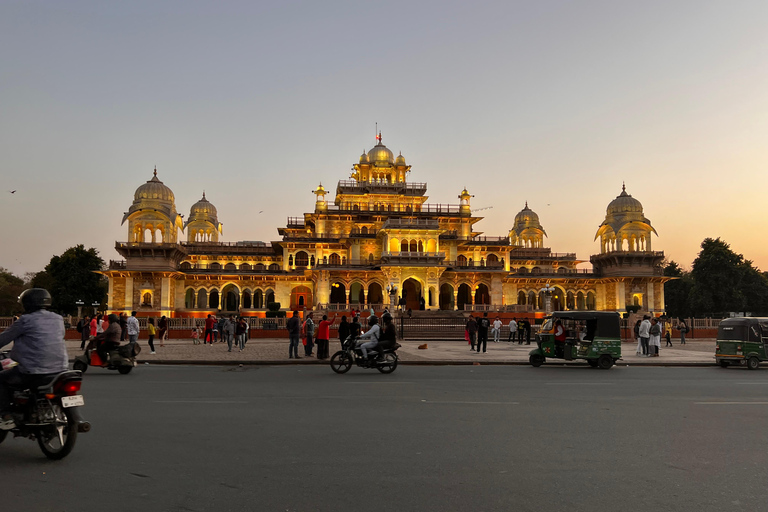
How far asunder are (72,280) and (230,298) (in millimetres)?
18060

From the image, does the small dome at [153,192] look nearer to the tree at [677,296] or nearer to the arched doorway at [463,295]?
the arched doorway at [463,295]

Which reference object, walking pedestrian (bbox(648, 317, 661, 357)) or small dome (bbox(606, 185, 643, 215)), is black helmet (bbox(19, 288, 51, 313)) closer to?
walking pedestrian (bbox(648, 317, 661, 357))

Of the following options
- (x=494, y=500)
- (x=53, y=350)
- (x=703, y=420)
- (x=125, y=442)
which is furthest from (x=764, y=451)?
(x=53, y=350)

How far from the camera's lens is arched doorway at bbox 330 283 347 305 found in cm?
6066


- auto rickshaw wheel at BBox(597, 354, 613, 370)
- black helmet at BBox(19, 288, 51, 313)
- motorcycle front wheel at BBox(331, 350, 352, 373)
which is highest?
black helmet at BBox(19, 288, 51, 313)

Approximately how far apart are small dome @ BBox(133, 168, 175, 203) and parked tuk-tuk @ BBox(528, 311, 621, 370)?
161 ft

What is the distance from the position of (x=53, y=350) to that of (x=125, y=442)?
5.06 feet

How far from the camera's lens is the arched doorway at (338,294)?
199 feet

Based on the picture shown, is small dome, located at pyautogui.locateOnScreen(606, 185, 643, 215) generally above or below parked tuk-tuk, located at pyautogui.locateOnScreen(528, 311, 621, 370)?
above

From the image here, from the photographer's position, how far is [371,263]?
198 ft

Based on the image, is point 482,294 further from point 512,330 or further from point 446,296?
point 512,330

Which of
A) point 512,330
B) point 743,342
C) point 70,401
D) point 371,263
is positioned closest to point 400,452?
point 70,401

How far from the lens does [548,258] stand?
72.9 metres

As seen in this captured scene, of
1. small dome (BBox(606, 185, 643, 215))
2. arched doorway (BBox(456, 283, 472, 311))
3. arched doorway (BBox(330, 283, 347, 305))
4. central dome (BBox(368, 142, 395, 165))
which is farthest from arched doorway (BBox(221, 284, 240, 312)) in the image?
small dome (BBox(606, 185, 643, 215))
